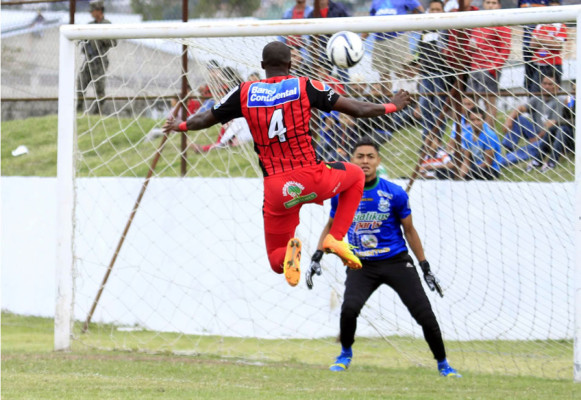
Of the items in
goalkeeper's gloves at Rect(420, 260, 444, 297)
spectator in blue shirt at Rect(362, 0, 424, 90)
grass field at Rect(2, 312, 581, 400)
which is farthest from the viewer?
spectator in blue shirt at Rect(362, 0, 424, 90)

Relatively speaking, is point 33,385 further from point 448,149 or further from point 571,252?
point 571,252

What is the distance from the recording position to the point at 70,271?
977 centimetres

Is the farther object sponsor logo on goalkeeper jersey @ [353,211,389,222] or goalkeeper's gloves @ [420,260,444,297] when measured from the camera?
sponsor logo on goalkeeper jersey @ [353,211,389,222]

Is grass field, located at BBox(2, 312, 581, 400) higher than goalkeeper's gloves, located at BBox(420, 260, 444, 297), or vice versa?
goalkeeper's gloves, located at BBox(420, 260, 444, 297)

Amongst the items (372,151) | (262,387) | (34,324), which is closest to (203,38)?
(372,151)

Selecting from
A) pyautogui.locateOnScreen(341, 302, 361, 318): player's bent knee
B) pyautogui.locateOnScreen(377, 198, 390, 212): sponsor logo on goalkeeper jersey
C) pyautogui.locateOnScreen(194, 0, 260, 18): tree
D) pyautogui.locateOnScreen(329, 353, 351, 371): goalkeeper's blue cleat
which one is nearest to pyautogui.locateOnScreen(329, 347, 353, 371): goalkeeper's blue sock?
pyautogui.locateOnScreen(329, 353, 351, 371): goalkeeper's blue cleat

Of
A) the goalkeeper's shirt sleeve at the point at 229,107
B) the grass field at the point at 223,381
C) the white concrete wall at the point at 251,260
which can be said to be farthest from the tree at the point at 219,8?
the goalkeeper's shirt sleeve at the point at 229,107

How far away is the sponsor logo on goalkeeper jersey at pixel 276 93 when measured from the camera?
6.79m

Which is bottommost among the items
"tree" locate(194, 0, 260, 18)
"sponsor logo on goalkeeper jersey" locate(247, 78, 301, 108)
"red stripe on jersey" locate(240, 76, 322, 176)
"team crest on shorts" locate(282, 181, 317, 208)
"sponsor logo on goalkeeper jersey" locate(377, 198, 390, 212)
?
"sponsor logo on goalkeeper jersey" locate(377, 198, 390, 212)

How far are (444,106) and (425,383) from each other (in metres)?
3.26

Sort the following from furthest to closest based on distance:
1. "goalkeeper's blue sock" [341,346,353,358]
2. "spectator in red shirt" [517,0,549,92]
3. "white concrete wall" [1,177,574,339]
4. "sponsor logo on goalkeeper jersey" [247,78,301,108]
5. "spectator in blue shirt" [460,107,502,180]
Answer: "white concrete wall" [1,177,574,339] → "spectator in blue shirt" [460,107,502,180] → "goalkeeper's blue sock" [341,346,353,358] → "spectator in red shirt" [517,0,549,92] → "sponsor logo on goalkeeper jersey" [247,78,301,108]

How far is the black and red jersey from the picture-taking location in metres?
6.81

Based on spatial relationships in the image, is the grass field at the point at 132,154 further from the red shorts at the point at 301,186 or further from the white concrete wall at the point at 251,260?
the red shorts at the point at 301,186

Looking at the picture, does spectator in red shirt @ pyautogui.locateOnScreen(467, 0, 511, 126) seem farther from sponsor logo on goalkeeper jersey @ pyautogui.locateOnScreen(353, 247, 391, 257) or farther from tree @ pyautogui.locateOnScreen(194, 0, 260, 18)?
tree @ pyautogui.locateOnScreen(194, 0, 260, 18)
